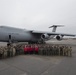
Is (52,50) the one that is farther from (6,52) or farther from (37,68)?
(37,68)

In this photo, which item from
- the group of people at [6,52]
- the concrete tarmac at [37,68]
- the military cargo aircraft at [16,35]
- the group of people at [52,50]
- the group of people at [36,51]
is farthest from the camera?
the military cargo aircraft at [16,35]

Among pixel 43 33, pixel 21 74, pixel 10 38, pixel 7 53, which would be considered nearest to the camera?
pixel 21 74

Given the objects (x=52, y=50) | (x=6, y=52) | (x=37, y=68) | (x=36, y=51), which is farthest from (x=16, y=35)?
(x=37, y=68)

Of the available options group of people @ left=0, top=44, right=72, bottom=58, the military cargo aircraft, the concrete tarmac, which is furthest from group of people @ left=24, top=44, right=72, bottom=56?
the military cargo aircraft

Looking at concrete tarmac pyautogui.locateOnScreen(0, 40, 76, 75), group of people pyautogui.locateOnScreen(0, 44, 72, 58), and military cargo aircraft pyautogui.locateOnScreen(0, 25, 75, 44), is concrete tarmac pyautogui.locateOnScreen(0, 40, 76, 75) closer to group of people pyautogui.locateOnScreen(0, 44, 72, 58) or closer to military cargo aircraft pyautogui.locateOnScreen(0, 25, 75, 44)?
group of people pyautogui.locateOnScreen(0, 44, 72, 58)

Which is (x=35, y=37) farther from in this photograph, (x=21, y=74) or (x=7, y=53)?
(x=21, y=74)

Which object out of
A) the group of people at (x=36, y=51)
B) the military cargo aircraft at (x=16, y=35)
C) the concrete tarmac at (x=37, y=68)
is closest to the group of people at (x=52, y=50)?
the group of people at (x=36, y=51)

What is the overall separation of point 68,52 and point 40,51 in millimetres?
2607

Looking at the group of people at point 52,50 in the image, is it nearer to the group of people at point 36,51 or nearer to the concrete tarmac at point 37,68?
the group of people at point 36,51

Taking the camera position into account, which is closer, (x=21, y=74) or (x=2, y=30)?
(x=21, y=74)

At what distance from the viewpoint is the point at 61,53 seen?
378 inches

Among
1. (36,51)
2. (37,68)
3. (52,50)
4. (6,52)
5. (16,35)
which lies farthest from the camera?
(16,35)

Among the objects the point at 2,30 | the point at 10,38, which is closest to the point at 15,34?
the point at 10,38

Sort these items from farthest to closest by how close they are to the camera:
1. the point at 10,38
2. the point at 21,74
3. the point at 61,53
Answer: the point at 10,38 → the point at 61,53 → the point at 21,74
